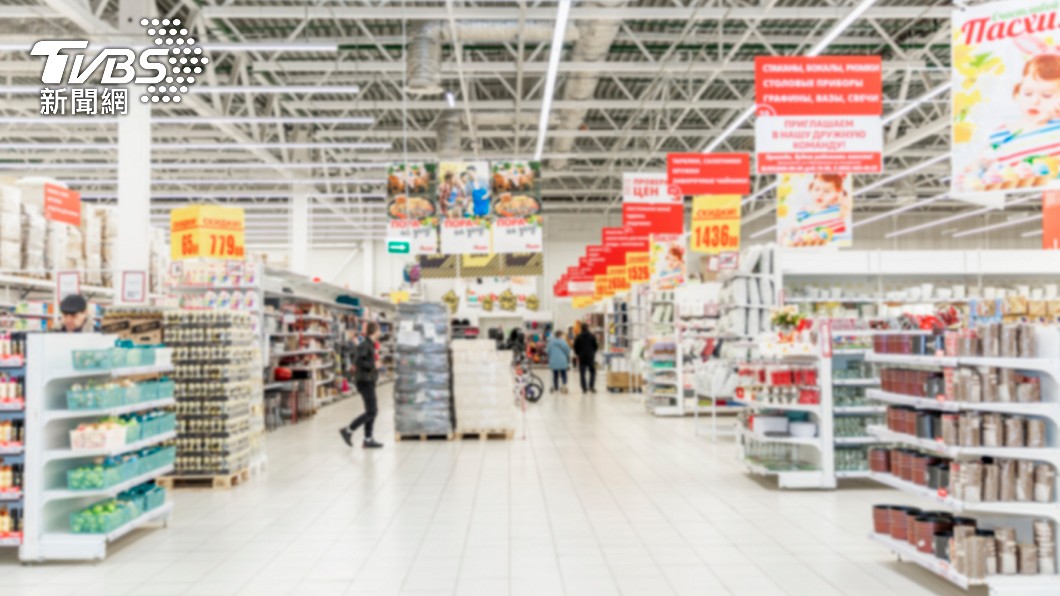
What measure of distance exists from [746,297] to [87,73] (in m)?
8.03

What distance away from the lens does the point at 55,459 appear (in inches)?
245

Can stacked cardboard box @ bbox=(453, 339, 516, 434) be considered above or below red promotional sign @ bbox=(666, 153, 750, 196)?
below

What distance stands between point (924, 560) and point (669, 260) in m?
13.8

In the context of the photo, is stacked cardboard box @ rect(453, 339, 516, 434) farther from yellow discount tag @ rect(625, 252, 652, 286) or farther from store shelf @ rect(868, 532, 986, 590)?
yellow discount tag @ rect(625, 252, 652, 286)

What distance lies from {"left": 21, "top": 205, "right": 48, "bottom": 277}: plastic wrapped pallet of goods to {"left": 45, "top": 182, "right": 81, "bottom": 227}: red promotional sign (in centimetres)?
16

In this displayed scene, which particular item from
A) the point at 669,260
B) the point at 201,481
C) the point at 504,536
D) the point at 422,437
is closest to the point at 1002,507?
the point at 504,536

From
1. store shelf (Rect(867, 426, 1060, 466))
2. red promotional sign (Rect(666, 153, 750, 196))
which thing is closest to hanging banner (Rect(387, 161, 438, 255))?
red promotional sign (Rect(666, 153, 750, 196))

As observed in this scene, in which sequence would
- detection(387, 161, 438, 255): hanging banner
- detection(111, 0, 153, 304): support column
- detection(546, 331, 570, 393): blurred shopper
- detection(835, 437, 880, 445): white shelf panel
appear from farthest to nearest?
detection(546, 331, 570, 393): blurred shopper → detection(387, 161, 438, 255): hanging banner → detection(111, 0, 153, 304): support column → detection(835, 437, 880, 445): white shelf panel

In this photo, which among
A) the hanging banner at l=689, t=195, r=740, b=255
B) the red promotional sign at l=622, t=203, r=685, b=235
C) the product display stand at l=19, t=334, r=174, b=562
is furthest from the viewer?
the red promotional sign at l=622, t=203, r=685, b=235

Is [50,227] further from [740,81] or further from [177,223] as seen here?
[740,81]

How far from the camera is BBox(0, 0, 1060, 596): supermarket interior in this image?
18.3ft

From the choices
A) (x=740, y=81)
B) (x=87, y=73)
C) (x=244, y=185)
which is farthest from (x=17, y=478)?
(x=244, y=185)

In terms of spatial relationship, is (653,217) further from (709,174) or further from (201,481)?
(201,481)

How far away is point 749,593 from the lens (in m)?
5.17
